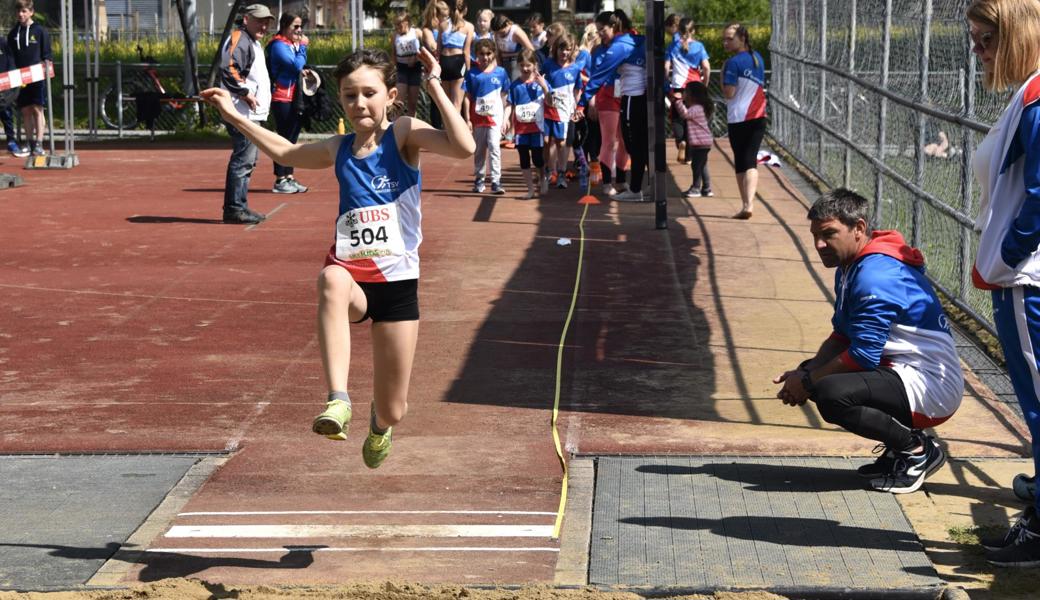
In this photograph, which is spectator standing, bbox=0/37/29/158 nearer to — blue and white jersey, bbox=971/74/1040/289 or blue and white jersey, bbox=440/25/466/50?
blue and white jersey, bbox=440/25/466/50

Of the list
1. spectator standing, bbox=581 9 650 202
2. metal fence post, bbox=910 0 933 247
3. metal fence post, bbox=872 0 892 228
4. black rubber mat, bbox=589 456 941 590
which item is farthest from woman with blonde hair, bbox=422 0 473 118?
black rubber mat, bbox=589 456 941 590

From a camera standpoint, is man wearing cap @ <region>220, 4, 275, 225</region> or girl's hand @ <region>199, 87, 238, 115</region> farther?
man wearing cap @ <region>220, 4, 275, 225</region>

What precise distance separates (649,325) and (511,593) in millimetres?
5051

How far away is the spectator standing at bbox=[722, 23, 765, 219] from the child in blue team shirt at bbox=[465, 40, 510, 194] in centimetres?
261

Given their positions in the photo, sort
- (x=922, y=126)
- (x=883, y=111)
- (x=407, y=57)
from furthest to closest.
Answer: (x=407, y=57)
(x=883, y=111)
(x=922, y=126)

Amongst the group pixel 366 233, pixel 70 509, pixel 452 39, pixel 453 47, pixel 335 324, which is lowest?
pixel 70 509

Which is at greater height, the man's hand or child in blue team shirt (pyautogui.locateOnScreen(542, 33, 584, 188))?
child in blue team shirt (pyautogui.locateOnScreen(542, 33, 584, 188))

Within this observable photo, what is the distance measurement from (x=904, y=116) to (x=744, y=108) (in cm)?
231

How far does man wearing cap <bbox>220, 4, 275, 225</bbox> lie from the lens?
1405 centimetres

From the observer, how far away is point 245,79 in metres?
14.2

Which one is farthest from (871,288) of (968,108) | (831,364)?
(968,108)

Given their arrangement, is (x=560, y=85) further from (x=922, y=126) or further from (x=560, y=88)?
(x=922, y=126)

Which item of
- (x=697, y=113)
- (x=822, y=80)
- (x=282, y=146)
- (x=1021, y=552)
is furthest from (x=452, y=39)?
(x=1021, y=552)

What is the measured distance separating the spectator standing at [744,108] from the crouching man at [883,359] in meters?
8.01
